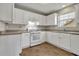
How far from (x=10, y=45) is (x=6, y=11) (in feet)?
1.65

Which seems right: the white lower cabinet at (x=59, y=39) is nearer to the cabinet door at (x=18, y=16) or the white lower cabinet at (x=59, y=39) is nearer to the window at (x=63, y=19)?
the window at (x=63, y=19)

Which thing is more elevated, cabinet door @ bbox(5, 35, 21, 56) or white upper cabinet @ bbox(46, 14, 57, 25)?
white upper cabinet @ bbox(46, 14, 57, 25)

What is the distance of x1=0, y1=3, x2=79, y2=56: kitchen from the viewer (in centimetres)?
109

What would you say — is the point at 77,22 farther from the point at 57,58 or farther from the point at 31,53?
the point at 31,53

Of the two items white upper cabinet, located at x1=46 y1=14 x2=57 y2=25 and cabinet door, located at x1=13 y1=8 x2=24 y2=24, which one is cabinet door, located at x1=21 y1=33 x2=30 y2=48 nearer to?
cabinet door, located at x1=13 y1=8 x2=24 y2=24

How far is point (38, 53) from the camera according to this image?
1119 millimetres

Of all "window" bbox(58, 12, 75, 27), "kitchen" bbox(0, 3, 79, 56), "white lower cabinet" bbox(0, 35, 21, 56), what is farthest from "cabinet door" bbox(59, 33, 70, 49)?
"white lower cabinet" bbox(0, 35, 21, 56)

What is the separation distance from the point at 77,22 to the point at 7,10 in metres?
1.08

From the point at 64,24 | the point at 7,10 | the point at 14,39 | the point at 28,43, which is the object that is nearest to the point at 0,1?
the point at 7,10

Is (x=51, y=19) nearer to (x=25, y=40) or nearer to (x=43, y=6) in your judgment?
(x=43, y=6)

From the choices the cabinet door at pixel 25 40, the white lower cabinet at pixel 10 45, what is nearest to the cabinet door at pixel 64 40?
the cabinet door at pixel 25 40

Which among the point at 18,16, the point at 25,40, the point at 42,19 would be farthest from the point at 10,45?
the point at 42,19

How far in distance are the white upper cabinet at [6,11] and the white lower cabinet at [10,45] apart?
27 centimetres

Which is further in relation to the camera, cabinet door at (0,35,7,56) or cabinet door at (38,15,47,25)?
cabinet door at (38,15,47,25)
